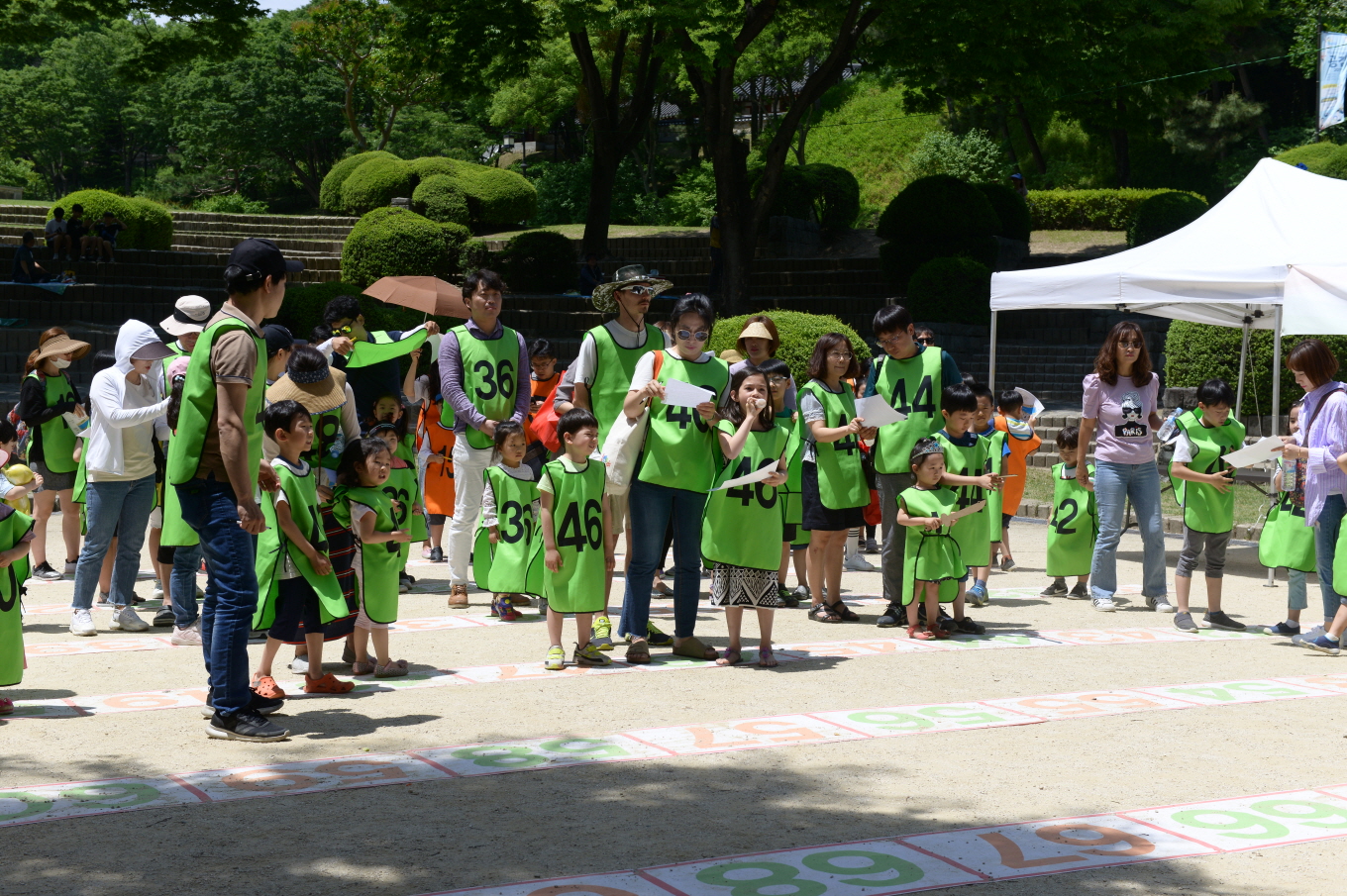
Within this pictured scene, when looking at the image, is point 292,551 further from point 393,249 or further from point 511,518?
point 393,249

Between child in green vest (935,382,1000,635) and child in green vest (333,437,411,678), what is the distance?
3.17 metres

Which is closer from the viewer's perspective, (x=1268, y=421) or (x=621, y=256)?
(x=1268, y=421)

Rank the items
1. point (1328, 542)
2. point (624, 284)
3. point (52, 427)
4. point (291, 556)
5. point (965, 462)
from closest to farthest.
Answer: point (291, 556) → point (624, 284) → point (1328, 542) → point (965, 462) → point (52, 427)

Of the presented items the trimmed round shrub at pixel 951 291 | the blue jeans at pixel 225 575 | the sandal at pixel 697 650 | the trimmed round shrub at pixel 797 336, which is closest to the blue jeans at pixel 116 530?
the blue jeans at pixel 225 575

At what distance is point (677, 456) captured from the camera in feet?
21.9

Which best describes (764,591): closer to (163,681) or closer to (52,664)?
(163,681)

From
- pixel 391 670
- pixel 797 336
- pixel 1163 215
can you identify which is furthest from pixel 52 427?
pixel 1163 215

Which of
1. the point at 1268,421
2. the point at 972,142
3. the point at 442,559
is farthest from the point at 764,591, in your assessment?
the point at 972,142

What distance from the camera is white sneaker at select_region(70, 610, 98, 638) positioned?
750 centimetres

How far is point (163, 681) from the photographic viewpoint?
21.0ft

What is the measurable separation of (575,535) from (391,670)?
1.06 metres

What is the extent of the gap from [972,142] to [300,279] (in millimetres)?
20568

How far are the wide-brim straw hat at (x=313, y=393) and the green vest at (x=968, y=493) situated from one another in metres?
3.31

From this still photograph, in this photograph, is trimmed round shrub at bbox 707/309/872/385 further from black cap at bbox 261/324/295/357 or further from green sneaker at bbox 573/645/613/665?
green sneaker at bbox 573/645/613/665
